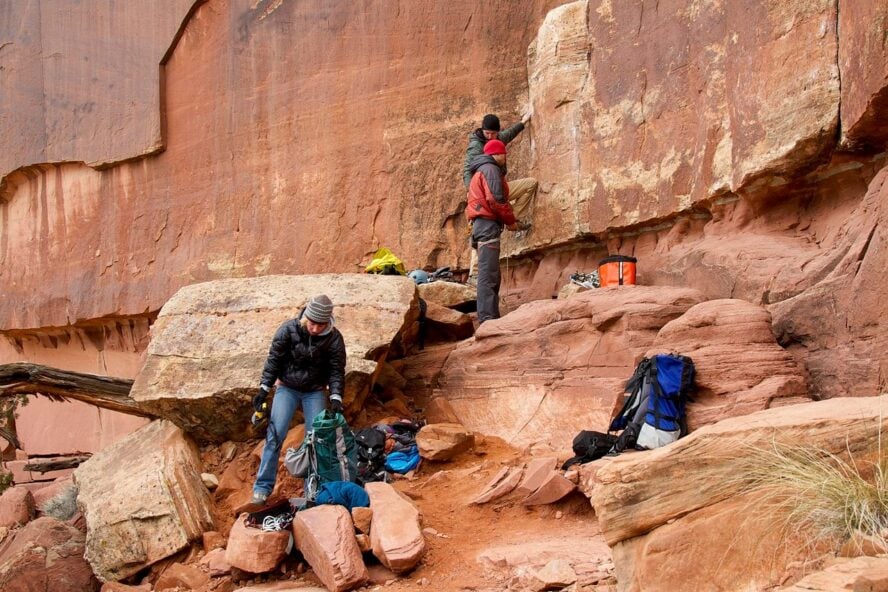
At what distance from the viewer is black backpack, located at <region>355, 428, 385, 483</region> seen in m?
7.79

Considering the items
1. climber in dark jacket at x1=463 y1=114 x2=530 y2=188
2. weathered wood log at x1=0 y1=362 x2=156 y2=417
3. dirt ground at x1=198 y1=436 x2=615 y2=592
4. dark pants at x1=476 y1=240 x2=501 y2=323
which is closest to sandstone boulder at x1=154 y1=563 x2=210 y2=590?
dirt ground at x1=198 y1=436 x2=615 y2=592

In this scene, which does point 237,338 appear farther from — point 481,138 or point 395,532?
point 481,138

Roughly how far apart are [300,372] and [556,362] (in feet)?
8.49

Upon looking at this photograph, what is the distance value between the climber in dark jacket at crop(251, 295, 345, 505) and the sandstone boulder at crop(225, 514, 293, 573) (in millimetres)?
569

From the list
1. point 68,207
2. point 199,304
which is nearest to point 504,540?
point 199,304

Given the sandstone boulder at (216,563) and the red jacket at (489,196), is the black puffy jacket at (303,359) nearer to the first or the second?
the sandstone boulder at (216,563)

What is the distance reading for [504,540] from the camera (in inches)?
253

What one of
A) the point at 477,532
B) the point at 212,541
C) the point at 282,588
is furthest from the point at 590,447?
the point at 212,541

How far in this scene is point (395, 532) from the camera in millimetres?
6188

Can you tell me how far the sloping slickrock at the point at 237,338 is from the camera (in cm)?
840

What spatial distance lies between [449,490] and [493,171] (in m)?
3.91

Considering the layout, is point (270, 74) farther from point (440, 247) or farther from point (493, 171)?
point (493, 171)

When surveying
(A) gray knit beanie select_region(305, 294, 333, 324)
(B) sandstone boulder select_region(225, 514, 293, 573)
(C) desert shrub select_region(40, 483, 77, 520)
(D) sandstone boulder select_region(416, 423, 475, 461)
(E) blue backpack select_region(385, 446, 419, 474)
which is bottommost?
(C) desert shrub select_region(40, 483, 77, 520)

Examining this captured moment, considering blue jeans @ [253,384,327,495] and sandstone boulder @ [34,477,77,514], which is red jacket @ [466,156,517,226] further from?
sandstone boulder @ [34,477,77,514]
